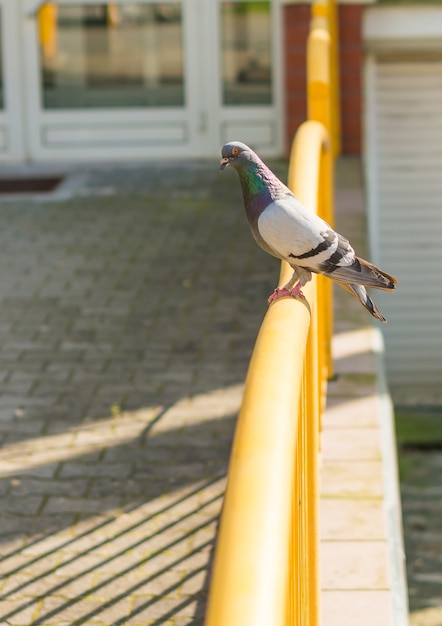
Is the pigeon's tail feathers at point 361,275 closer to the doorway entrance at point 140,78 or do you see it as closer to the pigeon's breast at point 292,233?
the pigeon's breast at point 292,233

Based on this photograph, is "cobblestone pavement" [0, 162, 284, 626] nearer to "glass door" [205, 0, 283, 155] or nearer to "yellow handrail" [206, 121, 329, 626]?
"glass door" [205, 0, 283, 155]

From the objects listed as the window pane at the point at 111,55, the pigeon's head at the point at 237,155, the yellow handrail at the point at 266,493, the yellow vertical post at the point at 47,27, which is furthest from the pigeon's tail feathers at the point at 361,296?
the yellow vertical post at the point at 47,27

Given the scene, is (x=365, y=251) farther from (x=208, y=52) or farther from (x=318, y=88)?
(x=208, y=52)

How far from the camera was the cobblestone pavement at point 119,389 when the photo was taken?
4.26m

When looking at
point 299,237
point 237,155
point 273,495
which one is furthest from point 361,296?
point 273,495

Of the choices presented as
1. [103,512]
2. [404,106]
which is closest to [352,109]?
[404,106]

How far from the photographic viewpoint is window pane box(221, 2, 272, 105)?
11.0 meters

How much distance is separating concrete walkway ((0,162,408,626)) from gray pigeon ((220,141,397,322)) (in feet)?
3.34

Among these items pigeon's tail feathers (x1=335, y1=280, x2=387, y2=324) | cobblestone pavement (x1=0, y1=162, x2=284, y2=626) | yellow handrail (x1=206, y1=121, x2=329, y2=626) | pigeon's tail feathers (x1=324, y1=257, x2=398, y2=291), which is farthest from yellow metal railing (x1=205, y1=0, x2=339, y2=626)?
cobblestone pavement (x1=0, y1=162, x2=284, y2=626)

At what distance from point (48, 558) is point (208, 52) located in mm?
7566

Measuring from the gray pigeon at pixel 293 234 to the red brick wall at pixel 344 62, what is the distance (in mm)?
7344

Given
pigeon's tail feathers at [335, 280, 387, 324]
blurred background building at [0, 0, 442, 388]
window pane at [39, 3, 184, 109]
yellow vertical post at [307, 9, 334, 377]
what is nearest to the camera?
pigeon's tail feathers at [335, 280, 387, 324]

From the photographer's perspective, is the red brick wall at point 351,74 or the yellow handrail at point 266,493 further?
the red brick wall at point 351,74

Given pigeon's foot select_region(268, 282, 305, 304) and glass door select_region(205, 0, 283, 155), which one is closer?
pigeon's foot select_region(268, 282, 305, 304)
